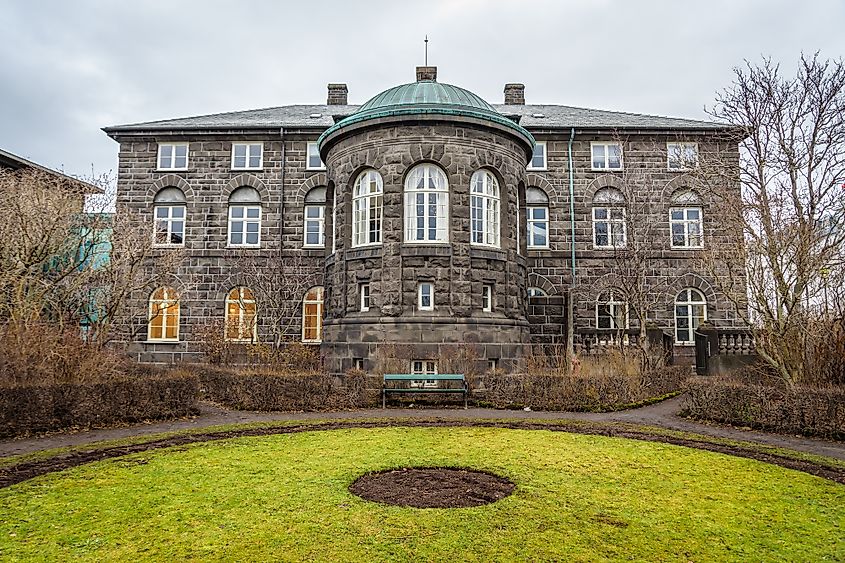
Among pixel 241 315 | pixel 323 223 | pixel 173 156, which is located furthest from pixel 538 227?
pixel 173 156

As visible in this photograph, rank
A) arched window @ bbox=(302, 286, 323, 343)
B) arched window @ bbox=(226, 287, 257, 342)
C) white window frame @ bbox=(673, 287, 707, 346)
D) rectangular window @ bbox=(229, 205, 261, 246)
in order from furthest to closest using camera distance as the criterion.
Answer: rectangular window @ bbox=(229, 205, 261, 246) → arched window @ bbox=(302, 286, 323, 343) → white window frame @ bbox=(673, 287, 707, 346) → arched window @ bbox=(226, 287, 257, 342)

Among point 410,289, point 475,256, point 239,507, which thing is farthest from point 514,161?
point 239,507

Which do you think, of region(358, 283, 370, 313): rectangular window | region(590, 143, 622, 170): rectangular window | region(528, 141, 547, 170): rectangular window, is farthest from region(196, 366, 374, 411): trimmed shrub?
region(590, 143, 622, 170): rectangular window

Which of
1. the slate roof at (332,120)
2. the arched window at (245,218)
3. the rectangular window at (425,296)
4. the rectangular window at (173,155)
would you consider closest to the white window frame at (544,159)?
the slate roof at (332,120)

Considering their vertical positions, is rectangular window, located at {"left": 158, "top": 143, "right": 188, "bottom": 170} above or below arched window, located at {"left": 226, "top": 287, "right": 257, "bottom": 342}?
above

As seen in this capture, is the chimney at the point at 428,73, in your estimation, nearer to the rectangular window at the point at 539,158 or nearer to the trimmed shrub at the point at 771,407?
the rectangular window at the point at 539,158

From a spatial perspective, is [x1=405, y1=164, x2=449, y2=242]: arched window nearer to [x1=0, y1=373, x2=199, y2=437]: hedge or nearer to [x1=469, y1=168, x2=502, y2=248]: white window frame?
[x1=469, y1=168, x2=502, y2=248]: white window frame

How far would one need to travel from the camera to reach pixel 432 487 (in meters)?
7.73

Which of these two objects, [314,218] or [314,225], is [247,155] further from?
[314,225]

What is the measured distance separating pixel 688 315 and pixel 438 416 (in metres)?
18.3

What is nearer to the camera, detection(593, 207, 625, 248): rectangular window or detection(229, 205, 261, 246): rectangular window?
detection(593, 207, 625, 248): rectangular window

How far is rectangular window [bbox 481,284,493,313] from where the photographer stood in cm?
2089

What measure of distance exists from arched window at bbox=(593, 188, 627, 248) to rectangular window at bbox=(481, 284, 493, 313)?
9.90 m

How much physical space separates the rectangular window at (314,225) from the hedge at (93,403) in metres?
14.9
